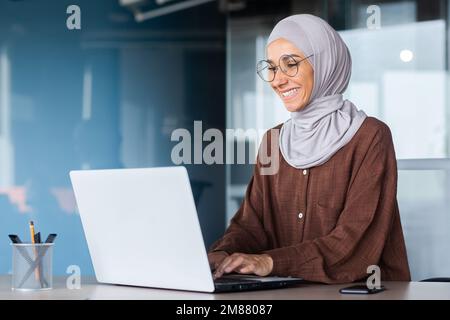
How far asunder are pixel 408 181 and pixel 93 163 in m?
1.43

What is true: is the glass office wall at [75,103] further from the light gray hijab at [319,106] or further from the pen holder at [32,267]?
the pen holder at [32,267]

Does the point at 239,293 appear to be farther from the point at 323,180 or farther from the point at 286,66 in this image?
the point at 286,66

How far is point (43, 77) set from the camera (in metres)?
3.84

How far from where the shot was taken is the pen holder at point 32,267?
174cm

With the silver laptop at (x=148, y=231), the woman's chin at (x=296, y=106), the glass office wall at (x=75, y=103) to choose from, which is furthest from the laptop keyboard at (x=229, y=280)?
the glass office wall at (x=75, y=103)

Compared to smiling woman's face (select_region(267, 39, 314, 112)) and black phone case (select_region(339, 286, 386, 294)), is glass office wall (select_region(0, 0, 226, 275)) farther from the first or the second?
black phone case (select_region(339, 286, 386, 294))

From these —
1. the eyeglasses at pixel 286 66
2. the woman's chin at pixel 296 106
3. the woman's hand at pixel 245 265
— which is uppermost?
the eyeglasses at pixel 286 66

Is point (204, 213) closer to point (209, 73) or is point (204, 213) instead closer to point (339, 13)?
point (209, 73)

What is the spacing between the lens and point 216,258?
203cm

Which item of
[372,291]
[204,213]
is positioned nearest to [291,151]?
[372,291]

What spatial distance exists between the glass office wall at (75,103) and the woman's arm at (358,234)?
6.33 ft

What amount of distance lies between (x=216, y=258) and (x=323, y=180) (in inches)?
15.2

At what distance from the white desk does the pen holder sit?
3 centimetres

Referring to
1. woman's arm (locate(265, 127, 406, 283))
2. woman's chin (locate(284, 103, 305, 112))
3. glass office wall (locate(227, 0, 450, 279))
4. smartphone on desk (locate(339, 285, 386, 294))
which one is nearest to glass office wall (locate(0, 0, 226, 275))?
glass office wall (locate(227, 0, 450, 279))
